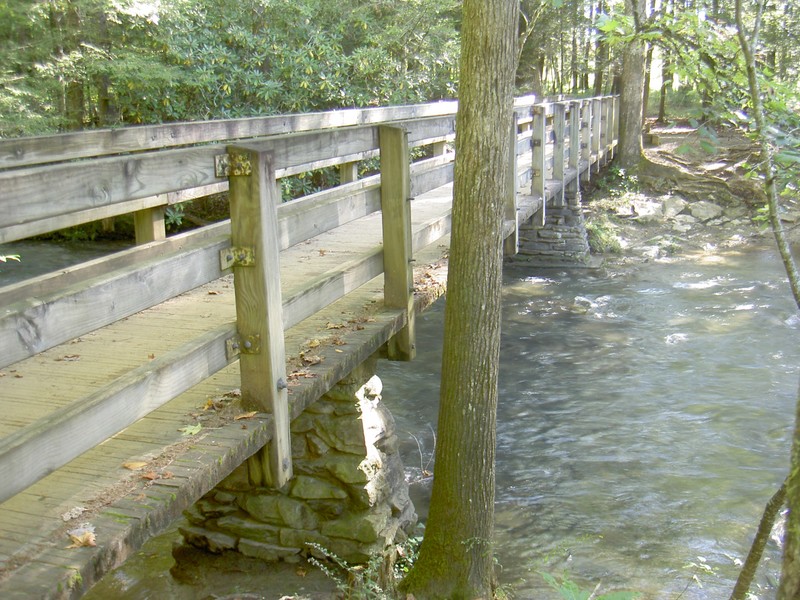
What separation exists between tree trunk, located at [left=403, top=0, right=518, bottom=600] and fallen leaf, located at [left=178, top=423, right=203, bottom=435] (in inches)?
69.0

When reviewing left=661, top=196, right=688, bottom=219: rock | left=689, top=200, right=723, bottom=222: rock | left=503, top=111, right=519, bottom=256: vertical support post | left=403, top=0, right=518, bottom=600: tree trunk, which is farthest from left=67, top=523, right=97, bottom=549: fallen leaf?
left=689, top=200, right=723, bottom=222: rock

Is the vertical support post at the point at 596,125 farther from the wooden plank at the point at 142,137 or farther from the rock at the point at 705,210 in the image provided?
the wooden plank at the point at 142,137

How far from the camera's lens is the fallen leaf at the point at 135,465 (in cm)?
306

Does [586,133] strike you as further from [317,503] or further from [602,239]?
[317,503]

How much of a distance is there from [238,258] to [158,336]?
3.88ft

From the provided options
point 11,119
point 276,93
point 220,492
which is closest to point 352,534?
point 220,492

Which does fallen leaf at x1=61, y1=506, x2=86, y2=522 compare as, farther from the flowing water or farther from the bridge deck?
the flowing water

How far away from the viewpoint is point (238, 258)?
3322 mm

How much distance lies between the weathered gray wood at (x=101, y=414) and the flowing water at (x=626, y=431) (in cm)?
228

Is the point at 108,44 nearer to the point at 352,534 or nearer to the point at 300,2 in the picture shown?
the point at 300,2

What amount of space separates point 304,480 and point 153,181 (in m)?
2.90

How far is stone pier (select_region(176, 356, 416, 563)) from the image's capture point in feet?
17.3

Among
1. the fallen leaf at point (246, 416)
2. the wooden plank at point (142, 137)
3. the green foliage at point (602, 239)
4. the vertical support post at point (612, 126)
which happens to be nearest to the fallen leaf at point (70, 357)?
the fallen leaf at point (246, 416)

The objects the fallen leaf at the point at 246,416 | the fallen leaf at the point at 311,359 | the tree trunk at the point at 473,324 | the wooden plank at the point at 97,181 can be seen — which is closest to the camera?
the wooden plank at the point at 97,181
